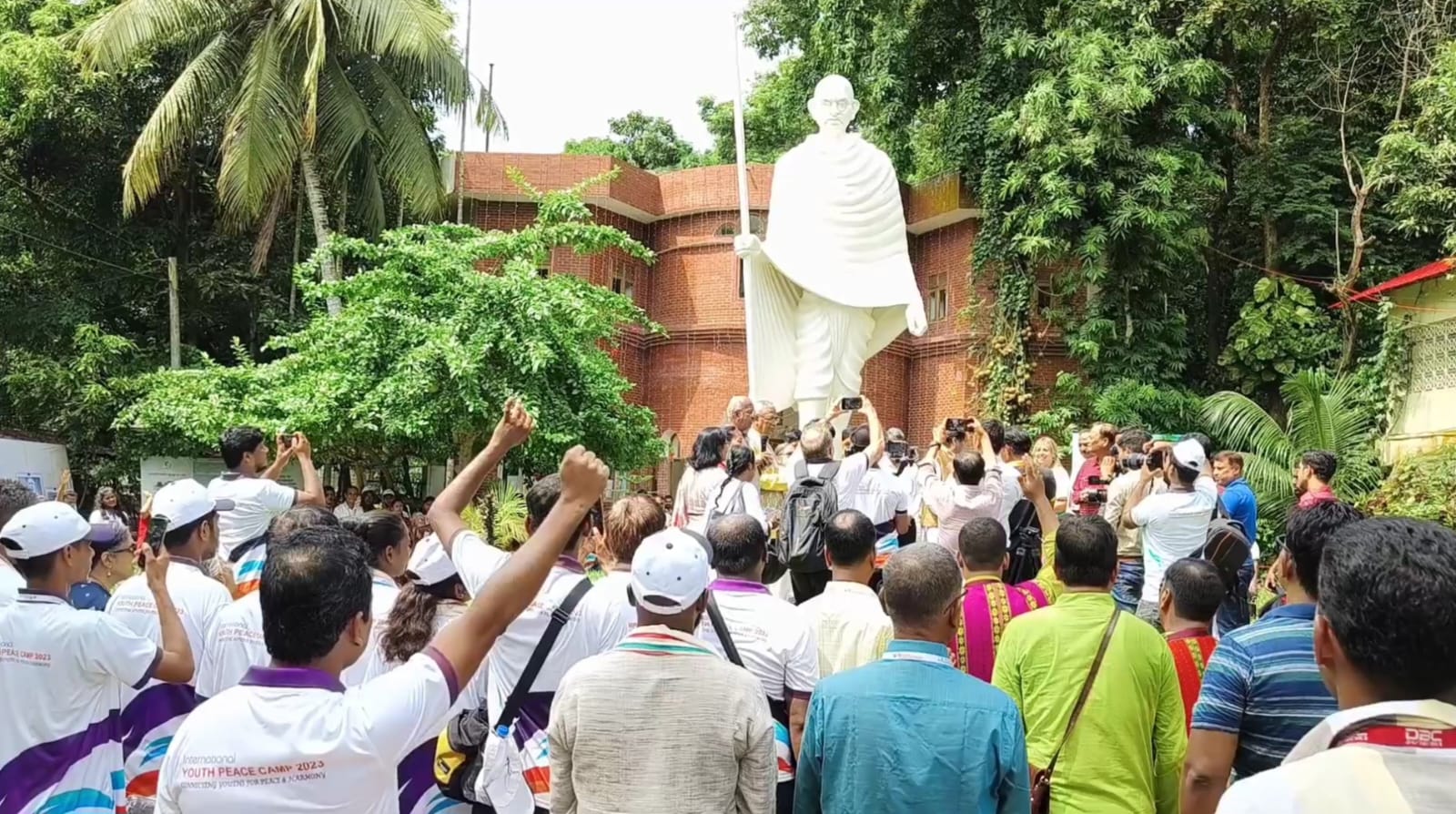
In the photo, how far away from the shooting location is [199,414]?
12.3 metres

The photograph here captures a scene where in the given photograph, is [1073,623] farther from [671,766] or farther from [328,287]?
[328,287]

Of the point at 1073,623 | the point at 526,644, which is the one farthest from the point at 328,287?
the point at 1073,623

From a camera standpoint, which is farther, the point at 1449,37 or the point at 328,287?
the point at 1449,37

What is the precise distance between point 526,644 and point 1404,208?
45.3 feet

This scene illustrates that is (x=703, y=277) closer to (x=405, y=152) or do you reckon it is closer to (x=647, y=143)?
(x=405, y=152)

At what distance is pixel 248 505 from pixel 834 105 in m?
8.74

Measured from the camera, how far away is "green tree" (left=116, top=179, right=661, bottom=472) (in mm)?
11898

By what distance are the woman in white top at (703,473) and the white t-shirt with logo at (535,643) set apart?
289 cm

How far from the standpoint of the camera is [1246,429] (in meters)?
13.8

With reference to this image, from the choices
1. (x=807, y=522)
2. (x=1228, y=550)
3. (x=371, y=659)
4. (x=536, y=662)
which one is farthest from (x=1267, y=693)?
(x=807, y=522)

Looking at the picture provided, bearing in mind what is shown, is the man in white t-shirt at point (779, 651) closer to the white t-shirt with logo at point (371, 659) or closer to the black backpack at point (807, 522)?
the white t-shirt with logo at point (371, 659)

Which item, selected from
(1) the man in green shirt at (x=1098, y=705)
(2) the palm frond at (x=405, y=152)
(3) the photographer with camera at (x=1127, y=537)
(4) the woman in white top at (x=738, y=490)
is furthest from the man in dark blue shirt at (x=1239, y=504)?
(2) the palm frond at (x=405, y=152)

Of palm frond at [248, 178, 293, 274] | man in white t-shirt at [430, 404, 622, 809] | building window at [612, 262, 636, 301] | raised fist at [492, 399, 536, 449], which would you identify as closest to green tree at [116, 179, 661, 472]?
palm frond at [248, 178, 293, 274]

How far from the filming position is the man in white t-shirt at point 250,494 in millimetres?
4664
